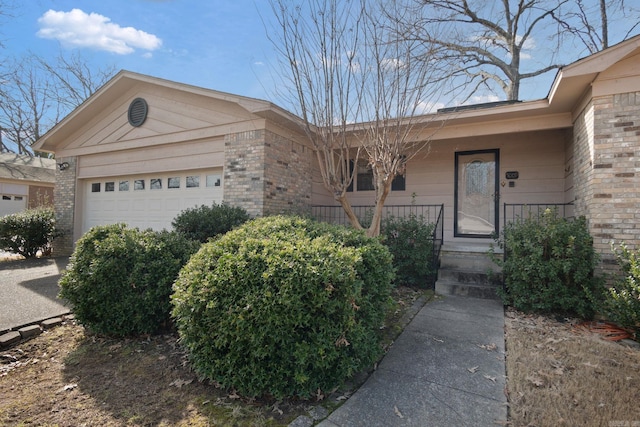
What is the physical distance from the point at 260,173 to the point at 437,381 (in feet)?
16.3

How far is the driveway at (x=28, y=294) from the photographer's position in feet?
13.2

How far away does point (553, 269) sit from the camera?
4406mm

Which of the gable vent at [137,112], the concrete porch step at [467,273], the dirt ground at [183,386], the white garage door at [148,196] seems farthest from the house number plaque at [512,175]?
the gable vent at [137,112]

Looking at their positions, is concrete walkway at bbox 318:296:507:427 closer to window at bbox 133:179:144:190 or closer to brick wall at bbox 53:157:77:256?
window at bbox 133:179:144:190

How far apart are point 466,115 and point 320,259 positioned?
206 inches

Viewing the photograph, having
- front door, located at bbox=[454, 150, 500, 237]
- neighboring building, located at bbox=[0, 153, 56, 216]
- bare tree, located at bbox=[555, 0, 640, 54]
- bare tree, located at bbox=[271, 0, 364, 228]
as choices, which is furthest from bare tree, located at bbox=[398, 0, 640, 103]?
neighboring building, located at bbox=[0, 153, 56, 216]

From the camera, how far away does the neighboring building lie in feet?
49.9

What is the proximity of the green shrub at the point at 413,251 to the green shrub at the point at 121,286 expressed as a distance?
12.4 ft

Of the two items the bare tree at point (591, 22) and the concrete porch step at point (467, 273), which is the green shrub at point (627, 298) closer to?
the concrete porch step at point (467, 273)

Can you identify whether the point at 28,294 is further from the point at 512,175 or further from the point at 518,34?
the point at 518,34

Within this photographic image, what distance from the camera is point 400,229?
606cm

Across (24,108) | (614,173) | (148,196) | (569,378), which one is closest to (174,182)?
(148,196)

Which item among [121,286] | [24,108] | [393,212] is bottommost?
[121,286]

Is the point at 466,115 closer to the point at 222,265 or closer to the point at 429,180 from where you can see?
the point at 429,180
